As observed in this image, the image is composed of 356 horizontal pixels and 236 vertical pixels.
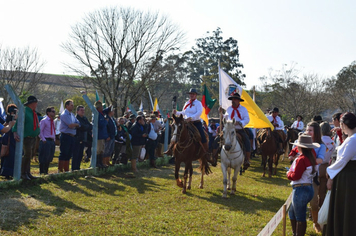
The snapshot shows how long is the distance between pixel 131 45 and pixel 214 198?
25773 mm

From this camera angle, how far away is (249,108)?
1338 cm

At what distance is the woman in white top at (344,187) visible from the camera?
220 inches

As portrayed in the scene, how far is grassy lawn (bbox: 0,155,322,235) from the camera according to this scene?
23.1 ft

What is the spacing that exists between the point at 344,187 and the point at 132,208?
4569 mm

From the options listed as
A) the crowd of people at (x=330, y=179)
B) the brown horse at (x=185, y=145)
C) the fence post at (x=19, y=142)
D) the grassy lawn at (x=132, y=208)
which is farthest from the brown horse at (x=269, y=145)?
the fence post at (x=19, y=142)

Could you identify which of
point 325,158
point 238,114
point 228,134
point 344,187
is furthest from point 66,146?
point 344,187

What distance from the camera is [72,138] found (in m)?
12.3

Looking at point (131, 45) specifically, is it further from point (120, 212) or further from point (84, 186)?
point (120, 212)

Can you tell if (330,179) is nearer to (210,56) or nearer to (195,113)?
(195,113)

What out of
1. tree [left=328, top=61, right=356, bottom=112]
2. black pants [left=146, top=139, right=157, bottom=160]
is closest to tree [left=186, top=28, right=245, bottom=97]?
tree [left=328, top=61, right=356, bottom=112]

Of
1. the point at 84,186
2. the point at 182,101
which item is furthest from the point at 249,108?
the point at 182,101

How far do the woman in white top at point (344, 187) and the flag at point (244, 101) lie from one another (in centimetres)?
723

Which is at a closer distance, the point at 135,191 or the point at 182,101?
the point at 135,191

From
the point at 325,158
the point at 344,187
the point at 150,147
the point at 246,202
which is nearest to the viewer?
the point at 344,187
